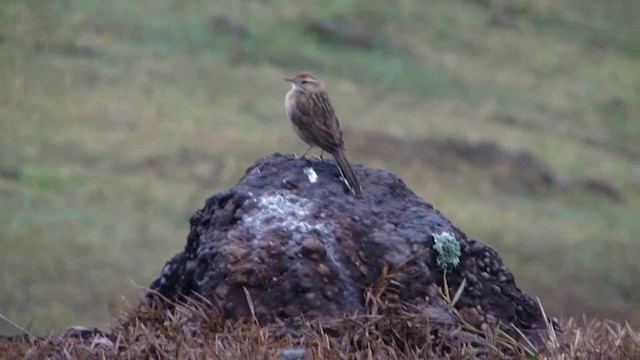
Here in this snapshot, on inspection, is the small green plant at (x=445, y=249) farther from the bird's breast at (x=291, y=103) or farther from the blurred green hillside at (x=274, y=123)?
the blurred green hillside at (x=274, y=123)

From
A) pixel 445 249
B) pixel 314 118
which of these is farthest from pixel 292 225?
pixel 314 118

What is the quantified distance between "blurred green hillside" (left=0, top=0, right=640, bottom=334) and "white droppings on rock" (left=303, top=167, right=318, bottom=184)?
7.31 meters

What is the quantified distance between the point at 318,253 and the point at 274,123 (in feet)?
64.4

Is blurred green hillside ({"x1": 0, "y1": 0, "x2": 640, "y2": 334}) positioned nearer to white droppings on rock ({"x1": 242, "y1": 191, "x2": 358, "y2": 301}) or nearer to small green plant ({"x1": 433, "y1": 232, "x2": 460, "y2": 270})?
white droppings on rock ({"x1": 242, "y1": 191, "x2": 358, "y2": 301})

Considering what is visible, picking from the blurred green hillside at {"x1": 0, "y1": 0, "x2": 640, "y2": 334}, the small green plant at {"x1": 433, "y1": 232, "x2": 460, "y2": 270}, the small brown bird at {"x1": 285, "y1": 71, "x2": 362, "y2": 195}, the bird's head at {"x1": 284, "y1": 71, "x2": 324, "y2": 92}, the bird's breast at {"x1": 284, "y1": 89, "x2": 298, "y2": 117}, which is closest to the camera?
the small green plant at {"x1": 433, "y1": 232, "x2": 460, "y2": 270}

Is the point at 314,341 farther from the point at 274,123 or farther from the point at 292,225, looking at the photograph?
the point at 274,123

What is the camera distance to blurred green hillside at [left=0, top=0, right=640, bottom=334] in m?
18.5

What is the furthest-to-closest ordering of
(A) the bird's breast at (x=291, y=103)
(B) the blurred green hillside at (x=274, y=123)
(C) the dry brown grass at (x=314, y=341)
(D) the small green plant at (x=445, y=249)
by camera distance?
1. (B) the blurred green hillside at (x=274, y=123)
2. (A) the bird's breast at (x=291, y=103)
3. (D) the small green plant at (x=445, y=249)
4. (C) the dry brown grass at (x=314, y=341)

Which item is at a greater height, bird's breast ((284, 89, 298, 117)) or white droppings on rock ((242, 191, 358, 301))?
white droppings on rock ((242, 191, 358, 301))

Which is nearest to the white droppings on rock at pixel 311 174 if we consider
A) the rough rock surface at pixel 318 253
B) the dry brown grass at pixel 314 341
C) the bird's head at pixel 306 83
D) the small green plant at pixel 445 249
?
the rough rock surface at pixel 318 253

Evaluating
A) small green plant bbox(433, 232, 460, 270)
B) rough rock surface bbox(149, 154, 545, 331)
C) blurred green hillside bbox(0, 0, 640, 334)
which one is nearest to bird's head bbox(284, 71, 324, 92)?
rough rock surface bbox(149, 154, 545, 331)

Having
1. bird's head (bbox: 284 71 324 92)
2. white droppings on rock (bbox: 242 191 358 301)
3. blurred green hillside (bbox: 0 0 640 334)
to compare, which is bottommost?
blurred green hillside (bbox: 0 0 640 334)

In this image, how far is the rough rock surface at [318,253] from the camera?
5.53m

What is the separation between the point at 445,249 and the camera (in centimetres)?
579
